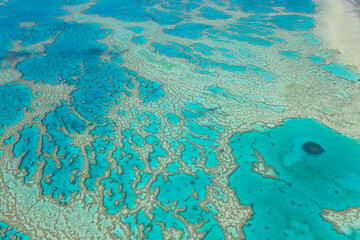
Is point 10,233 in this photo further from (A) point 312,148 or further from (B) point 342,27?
(B) point 342,27

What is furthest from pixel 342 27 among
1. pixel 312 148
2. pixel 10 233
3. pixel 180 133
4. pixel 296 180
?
pixel 10 233

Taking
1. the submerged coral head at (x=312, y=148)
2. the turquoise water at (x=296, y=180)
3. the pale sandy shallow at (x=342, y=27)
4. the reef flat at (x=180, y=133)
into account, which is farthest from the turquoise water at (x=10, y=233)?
the pale sandy shallow at (x=342, y=27)

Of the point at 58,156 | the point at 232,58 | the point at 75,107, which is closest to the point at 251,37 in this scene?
the point at 232,58

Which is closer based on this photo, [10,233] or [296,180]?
[10,233]

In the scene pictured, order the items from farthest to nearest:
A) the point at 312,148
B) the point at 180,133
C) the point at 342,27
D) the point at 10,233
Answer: the point at 342,27, the point at 180,133, the point at 312,148, the point at 10,233

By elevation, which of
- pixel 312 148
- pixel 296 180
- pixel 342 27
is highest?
pixel 342 27

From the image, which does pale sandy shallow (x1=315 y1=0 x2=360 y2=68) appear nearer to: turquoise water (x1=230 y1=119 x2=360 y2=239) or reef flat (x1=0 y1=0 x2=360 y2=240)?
reef flat (x1=0 y1=0 x2=360 y2=240)

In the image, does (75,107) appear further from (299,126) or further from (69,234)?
(299,126)
